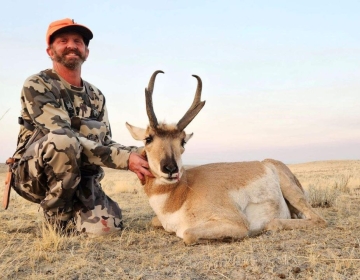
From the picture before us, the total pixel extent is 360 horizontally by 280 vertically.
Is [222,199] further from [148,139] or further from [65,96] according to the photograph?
[65,96]

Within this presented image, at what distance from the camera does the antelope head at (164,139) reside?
5159 millimetres

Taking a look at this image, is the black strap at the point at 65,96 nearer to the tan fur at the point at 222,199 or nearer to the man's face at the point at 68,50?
the man's face at the point at 68,50

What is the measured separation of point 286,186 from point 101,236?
293 cm

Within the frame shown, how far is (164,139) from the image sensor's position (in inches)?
219

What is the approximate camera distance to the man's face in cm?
655

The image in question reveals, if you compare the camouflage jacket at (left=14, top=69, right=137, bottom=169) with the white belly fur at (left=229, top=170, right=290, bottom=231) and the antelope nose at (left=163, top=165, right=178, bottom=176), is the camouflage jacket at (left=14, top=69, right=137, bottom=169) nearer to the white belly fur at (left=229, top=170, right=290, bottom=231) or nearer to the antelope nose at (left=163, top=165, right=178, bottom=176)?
the antelope nose at (left=163, top=165, right=178, bottom=176)

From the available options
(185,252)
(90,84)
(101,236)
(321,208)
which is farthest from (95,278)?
(321,208)

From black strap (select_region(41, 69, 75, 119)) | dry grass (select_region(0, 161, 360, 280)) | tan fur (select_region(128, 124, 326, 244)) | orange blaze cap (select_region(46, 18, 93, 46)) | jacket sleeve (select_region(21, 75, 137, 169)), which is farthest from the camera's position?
orange blaze cap (select_region(46, 18, 93, 46))

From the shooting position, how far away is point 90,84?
7309 millimetres

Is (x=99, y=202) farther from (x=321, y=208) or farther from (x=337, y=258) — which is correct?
(x=321, y=208)

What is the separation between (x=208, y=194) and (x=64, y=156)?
2009 millimetres

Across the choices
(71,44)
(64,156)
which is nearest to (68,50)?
(71,44)

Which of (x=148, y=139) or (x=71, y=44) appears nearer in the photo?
(x=148, y=139)

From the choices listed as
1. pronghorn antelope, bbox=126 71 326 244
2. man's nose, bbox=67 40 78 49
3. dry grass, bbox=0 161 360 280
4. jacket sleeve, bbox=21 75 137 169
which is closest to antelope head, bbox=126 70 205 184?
pronghorn antelope, bbox=126 71 326 244
